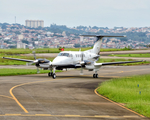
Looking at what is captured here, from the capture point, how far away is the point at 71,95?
2342 cm

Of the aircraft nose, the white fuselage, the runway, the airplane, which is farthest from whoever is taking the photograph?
the white fuselage

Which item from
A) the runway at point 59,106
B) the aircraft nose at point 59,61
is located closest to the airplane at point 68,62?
the aircraft nose at point 59,61

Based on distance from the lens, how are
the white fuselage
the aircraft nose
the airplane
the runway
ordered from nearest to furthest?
the runway
the airplane
the aircraft nose
the white fuselage

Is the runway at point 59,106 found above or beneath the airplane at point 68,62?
beneath

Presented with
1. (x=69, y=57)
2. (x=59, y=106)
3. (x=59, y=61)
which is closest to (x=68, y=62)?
(x=69, y=57)

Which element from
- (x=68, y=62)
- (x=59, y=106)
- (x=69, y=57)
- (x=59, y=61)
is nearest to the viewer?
(x=59, y=106)

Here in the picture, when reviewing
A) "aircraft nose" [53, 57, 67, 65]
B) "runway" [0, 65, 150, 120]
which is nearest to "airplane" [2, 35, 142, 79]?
"aircraft nose" [53, 57, 67, 65]

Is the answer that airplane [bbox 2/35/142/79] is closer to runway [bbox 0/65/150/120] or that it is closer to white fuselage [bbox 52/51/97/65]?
white fuselage [bbox 52/51/97/65]

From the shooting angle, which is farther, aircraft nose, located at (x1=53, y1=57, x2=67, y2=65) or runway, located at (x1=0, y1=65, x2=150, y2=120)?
aircraft nose, located at (x1=53, y1=57, x2=67, y2=65)

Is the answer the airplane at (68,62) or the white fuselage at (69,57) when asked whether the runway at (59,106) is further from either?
the white fuselage at (69,57)

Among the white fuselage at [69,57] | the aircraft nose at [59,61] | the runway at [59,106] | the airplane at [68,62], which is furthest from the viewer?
the white fuselage at [69,57]

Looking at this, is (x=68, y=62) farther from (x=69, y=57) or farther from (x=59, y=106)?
(x=59, y=106)

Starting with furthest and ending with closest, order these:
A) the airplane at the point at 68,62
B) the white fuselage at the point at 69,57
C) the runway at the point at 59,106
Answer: the white fuselage at the point at 69,57 → the airplane at the point at 68,62 → the runway at the point at 59,106

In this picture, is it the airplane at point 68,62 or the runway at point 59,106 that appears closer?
the runway at point 59,106
